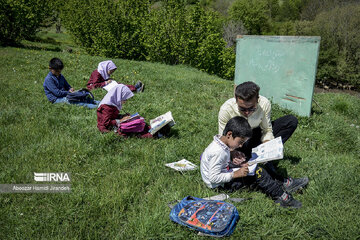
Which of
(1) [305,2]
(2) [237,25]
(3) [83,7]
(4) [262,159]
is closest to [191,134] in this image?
(4) [262,159]

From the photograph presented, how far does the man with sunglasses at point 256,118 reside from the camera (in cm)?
337

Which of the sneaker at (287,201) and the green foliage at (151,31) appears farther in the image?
the green foliage at (151,31)

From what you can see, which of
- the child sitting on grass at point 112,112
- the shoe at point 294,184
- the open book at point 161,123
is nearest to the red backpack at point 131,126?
the child sitting on grass at point 112,112

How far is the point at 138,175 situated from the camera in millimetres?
3506

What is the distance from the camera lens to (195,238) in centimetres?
253

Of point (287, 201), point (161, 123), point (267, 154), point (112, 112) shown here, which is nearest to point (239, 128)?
point (267, 154)

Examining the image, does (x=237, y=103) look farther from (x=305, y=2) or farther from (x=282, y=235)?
(x=305, y=2)

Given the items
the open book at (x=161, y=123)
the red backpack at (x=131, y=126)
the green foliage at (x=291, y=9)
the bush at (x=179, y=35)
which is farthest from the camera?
the green foliage at (x=291, y=9)

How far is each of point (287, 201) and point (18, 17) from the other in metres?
19.5

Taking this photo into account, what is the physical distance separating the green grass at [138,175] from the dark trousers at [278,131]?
543mm

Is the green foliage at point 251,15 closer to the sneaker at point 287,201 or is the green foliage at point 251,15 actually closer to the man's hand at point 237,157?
the man's hand at point 237,157

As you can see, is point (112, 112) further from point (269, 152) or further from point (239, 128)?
point (269, 152)

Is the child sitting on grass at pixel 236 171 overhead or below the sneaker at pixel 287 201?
overhead

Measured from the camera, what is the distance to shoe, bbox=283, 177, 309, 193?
345 cm
